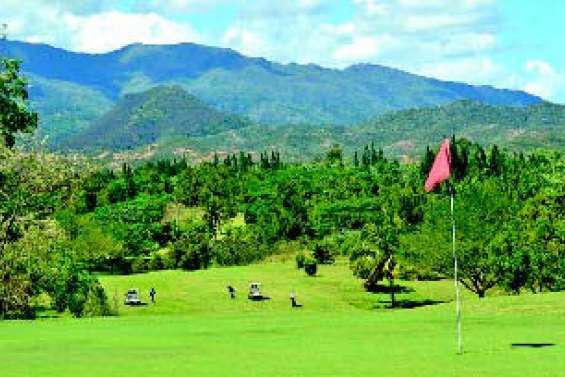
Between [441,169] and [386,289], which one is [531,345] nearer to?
[441,169]

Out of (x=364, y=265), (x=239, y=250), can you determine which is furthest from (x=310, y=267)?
(x=239, y=250)

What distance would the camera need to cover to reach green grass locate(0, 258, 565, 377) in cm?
2411

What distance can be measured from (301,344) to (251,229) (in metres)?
111

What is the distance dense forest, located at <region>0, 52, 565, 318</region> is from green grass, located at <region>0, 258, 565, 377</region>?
5966 mm

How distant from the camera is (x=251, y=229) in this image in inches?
5586

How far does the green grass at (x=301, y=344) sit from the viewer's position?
24109 millimetres

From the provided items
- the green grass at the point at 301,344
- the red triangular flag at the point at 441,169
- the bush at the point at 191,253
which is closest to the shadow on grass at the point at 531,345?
the green grass at the point at 301,344

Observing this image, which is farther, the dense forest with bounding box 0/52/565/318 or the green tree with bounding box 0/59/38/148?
the dense forest with bounding box 0/52/565/318

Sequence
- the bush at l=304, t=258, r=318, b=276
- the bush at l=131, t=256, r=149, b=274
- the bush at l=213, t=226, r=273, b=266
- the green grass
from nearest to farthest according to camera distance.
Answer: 1. the green grass
2. the bush at l=304, t=258, r=318, b=276
3. the bush at l=131, t=256, r=149, b=274
4. the bush at l=213, t=226, r=273, b=266

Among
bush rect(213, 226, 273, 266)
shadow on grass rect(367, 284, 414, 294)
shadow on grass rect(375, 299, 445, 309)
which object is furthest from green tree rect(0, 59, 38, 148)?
bush rect(213, 226, 273, 266)

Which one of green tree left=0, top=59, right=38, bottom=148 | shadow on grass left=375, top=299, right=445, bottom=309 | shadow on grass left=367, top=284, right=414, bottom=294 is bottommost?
shadow on grass left=375, top=299, right=445, bottom=309

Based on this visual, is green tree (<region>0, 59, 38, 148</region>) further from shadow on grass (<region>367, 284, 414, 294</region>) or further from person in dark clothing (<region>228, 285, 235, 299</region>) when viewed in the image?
shadow on grass (<region>367, 284, 414, 294</region>)

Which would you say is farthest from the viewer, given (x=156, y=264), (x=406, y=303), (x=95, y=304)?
(x=156, y=264)

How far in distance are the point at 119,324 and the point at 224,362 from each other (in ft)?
54.5
